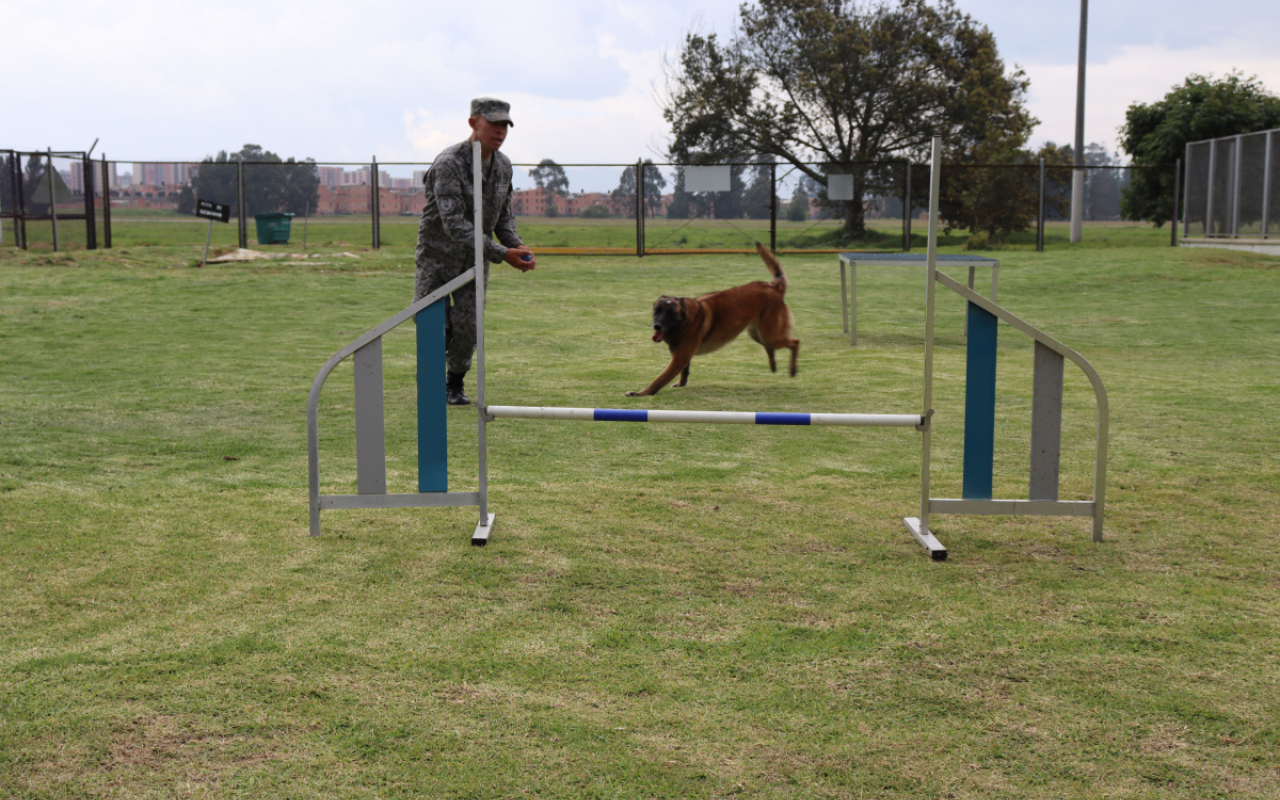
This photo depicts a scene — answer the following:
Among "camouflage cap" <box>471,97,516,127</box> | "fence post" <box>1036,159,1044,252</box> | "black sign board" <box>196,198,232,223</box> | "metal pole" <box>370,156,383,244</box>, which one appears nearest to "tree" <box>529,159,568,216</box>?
"metal pole" <box>370,156,383,244</box>

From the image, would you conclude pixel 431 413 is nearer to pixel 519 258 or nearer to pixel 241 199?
pixel 519 258

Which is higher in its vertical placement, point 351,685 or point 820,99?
point 820,99

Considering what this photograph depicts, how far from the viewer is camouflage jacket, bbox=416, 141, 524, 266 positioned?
21.1 feet

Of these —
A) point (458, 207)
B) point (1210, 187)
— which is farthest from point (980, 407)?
point (1210, 187)

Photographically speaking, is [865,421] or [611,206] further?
[611,206]

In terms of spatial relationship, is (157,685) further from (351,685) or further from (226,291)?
(226,291)

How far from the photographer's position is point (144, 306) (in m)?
13.1

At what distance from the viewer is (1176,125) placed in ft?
87.9

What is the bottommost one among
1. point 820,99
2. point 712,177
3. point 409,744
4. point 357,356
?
point 409,744

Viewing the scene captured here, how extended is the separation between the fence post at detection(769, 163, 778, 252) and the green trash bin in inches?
459

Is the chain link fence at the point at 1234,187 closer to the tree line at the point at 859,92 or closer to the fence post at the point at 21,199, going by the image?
the tree line at the point at 859,92

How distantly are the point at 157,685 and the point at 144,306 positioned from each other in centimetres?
1162

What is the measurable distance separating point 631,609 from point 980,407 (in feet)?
5.92

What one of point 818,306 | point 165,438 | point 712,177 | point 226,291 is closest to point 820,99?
point 712,177
